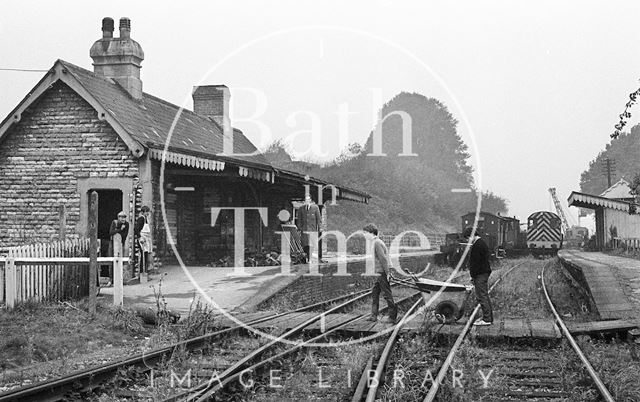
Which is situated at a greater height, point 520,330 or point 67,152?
point 67,152

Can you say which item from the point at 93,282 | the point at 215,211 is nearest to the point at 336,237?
the point at 215,211

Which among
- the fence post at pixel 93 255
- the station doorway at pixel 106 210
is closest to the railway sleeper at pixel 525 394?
the fence post at pixel 93 255

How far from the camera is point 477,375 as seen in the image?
→ 747 centimetres

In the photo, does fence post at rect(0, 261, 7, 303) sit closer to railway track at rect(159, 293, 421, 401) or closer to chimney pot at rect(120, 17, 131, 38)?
railway track at rect(159, 293, 421, 401)

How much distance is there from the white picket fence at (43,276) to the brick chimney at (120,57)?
9424 millimetres

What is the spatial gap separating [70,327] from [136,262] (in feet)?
21.4

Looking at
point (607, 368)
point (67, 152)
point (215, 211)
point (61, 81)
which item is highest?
point (61, 81)

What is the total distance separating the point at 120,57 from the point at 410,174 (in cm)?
4307

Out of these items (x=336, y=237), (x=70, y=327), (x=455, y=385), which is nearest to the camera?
(x=455, y=385)

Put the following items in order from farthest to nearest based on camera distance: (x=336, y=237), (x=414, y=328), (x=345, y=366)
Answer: (x=336, y=237), (x=414, y=328), (x=345, y=366)

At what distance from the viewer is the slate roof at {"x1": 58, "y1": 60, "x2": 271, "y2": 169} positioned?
59.4 feet

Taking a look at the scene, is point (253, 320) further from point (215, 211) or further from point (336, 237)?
point (336, 237)

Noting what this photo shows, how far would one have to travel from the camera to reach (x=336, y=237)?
40.2m

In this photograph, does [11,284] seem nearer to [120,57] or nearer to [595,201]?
[120,57]
